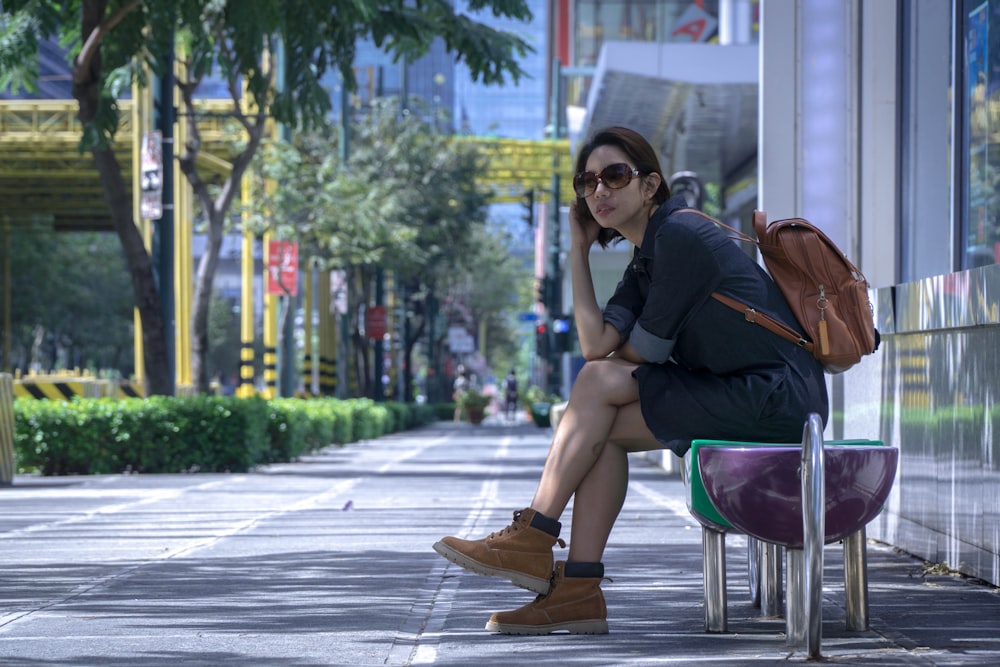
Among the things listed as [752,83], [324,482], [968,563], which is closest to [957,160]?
[968,563]

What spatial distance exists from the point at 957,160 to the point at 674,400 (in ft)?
10.8

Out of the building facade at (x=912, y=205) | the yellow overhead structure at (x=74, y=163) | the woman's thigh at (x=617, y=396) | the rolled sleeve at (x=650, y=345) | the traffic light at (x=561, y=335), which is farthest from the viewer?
the yellow overhead structure at (x=74, y=163)

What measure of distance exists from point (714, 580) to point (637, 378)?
0.68 metres

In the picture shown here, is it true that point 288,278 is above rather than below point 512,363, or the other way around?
above

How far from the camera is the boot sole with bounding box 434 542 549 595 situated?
5441 mm

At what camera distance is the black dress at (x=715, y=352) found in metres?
5.22

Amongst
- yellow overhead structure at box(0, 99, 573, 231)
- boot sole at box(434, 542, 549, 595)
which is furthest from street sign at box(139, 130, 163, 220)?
yellow overhead structure at box(0, 99, 573, 231)

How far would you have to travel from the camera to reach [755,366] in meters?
5.27

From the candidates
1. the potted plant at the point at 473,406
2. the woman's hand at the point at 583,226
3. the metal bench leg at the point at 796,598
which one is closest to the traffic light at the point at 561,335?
the potted plant at the point at 473,406

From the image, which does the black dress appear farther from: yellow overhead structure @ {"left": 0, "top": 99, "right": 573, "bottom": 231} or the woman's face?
yellow overhead structure @ {"left": 0, "top": 99, "right": 573, "bottom": 231}

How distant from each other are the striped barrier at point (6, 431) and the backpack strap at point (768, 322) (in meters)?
11.6

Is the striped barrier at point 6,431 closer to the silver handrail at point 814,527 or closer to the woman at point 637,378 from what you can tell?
the woman at point 637,378

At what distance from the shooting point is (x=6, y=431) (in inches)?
631

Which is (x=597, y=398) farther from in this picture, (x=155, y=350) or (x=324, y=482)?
(x=155, y=350)
